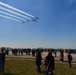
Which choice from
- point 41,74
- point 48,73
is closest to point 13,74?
point 41,74

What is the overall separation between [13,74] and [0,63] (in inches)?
51.9

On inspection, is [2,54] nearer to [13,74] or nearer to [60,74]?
[13,74]

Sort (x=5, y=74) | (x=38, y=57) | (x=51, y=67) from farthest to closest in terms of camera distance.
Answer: (x=38, y=57) < (x=5, y=74) < (x=51, y=67)

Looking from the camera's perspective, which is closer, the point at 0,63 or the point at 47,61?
the point at 47,61

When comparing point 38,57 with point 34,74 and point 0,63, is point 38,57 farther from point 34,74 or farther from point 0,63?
point 0,63

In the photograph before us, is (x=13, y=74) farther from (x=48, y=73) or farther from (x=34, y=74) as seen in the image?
(x=48, y=73)

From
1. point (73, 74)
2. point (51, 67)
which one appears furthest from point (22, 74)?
point (51, 67)

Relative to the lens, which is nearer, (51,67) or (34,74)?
(51,67)

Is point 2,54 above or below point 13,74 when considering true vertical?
above

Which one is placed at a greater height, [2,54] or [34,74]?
[2,54]

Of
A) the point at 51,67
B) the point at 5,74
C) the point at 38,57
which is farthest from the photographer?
the point at 38,57

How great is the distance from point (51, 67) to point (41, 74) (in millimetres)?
5488

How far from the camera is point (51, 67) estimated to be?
54.3 feet

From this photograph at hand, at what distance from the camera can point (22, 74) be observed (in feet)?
71.1
